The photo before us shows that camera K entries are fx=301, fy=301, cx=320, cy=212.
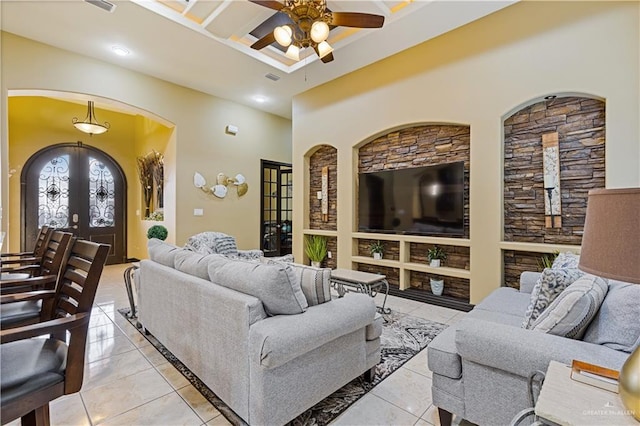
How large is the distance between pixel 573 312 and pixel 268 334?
58.2 inches

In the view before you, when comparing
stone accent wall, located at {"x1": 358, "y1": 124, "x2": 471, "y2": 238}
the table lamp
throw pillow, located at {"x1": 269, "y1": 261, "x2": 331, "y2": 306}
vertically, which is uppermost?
stone accent wall, located at {"x1": 358, "y1": 124, "x2": 471, "y2": 238}

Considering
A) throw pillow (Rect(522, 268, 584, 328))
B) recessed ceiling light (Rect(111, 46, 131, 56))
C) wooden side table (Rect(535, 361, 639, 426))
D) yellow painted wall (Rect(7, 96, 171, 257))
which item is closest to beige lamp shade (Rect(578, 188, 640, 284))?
wooden side table (Rect(535, 361, 639, 426))

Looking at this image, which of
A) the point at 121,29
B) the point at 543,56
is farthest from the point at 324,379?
the point at 121,29

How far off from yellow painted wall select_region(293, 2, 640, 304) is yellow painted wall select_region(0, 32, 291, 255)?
2460 mm

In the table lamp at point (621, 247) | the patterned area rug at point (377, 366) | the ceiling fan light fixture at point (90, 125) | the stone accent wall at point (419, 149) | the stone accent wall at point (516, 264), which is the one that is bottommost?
the patterned area rug at point (377, 366)

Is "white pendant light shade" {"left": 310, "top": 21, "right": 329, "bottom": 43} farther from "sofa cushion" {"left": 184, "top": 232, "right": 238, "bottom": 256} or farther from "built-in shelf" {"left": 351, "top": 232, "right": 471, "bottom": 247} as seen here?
"sofa cushion" {"left": 184, "top": 232, "right": 238, "bottom": 256}

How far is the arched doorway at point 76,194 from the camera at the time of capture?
5922mm

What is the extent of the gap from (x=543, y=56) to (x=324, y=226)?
3.95m

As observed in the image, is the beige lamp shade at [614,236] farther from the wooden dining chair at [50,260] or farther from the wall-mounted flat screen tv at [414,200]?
the wall-mounted flat screen tv at [414,200]

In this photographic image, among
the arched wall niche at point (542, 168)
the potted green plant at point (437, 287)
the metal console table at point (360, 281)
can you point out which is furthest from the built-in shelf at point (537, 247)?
the metal console table at point (360, 281)

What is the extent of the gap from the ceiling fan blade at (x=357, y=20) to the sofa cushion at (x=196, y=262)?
2.59 meters

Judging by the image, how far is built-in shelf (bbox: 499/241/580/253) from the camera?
3157mm

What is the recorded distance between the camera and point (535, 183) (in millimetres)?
3480

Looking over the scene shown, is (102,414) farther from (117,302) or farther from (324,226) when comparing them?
(324,226)
